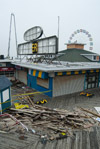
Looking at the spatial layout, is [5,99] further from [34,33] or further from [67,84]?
[34,33]

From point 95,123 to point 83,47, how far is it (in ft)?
111

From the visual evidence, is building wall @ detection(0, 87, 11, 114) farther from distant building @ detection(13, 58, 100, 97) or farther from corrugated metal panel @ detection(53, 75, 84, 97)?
corrugated metal panel @ detection(53, 75, 84, 97)

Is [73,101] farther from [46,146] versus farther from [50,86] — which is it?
[46,146]

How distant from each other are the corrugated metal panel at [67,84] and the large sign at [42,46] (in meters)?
3.88

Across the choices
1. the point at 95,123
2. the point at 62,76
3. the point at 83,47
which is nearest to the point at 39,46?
the point at 62,76

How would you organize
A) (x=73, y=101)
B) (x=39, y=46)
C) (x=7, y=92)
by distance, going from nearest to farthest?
1. (x=7, y=92)
2. (x=73, y=101)
3. (x=39, y=46)

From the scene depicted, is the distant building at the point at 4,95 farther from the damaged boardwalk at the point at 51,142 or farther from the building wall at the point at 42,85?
the building wall at the point at 42,85

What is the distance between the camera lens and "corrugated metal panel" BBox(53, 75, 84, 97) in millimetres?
15173

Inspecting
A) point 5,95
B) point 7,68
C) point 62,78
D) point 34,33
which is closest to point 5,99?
point 5,95

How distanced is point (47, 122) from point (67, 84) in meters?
8.10

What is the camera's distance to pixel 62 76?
15359mm

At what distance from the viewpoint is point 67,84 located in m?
16.1

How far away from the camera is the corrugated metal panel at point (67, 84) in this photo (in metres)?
15.2

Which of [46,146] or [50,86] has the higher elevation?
[50,86]
